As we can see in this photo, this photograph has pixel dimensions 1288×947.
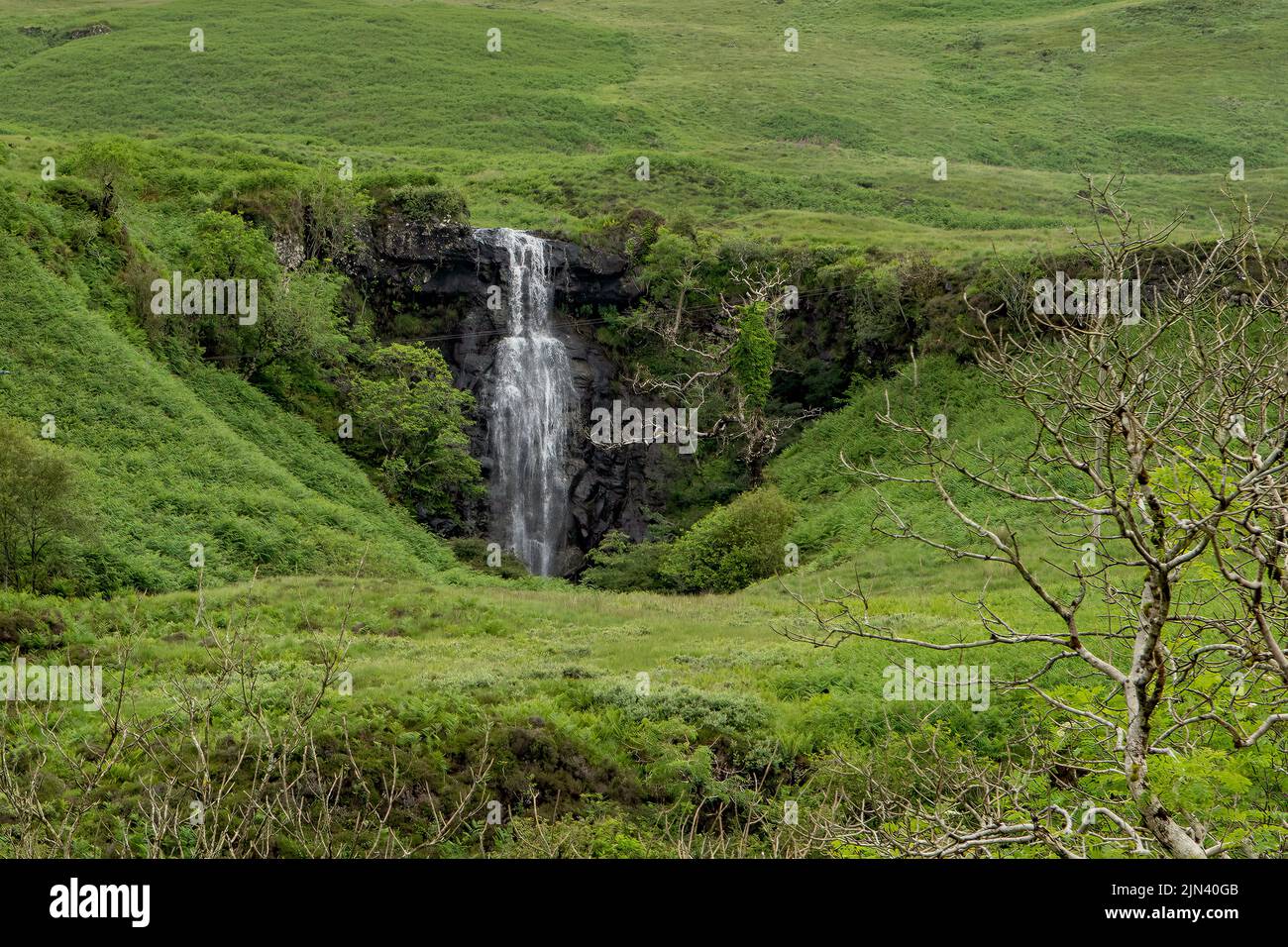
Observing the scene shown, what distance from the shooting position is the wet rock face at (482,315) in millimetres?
46188

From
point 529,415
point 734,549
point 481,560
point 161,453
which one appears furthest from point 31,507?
point 529,415

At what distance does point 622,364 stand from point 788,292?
7417 millimetres

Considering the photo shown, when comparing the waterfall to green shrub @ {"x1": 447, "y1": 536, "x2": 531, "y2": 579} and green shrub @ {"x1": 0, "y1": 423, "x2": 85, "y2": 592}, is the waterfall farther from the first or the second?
green shrub @ {"x1": 0, "y1": 423, "x2": 85, "y2": 592}

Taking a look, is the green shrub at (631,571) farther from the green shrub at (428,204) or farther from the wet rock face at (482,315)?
the green shrub at (428,204)

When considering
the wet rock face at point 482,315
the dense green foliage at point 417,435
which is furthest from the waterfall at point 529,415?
the dense green foliage at point 417,435

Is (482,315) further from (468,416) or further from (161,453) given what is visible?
(161,453)

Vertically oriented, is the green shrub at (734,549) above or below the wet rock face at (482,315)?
below

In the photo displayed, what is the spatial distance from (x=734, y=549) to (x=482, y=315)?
668 inches

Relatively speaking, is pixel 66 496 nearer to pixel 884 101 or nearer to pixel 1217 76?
pixel 884 101

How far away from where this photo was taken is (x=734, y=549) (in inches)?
1432

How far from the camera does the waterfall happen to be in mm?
44438

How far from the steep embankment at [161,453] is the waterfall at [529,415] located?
5.13 meters

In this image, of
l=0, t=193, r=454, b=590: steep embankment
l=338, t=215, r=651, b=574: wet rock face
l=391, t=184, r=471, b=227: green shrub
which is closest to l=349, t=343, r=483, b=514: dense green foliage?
l=0, t=193, r=454, b=590: steep embankment

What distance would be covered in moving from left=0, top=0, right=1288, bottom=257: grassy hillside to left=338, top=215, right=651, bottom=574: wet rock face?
6.47 meters
